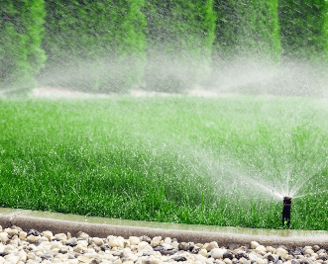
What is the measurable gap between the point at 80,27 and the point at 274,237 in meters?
10.1

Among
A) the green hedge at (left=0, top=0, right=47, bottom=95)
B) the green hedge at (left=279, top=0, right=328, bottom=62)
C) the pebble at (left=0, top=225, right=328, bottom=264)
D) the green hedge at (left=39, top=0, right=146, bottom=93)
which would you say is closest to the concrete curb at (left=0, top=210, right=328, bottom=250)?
the pebble at (left=0, top=225, right=328, bottom=264)

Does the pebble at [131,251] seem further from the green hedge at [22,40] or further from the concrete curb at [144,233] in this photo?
the green hedge at [22,40]

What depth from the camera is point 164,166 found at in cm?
415

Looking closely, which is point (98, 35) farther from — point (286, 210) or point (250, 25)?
point (286, 210)

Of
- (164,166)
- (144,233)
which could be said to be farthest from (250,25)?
(144,233)

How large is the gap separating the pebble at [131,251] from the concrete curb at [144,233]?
3cm

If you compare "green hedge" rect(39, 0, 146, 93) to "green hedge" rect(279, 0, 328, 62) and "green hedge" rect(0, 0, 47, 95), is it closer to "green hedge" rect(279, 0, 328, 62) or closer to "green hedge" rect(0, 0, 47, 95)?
"green hedge" rect(0, 0, 47, 95)

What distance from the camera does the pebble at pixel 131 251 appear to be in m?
2.37

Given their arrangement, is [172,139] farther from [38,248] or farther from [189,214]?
[38,248]

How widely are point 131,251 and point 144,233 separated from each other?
17 cm

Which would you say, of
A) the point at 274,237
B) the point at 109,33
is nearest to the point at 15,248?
the point at 274,237

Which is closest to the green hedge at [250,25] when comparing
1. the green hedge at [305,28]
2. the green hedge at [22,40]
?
the green hedge at [305,28]

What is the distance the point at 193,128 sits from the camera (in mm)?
6418

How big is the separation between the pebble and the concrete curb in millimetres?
31
